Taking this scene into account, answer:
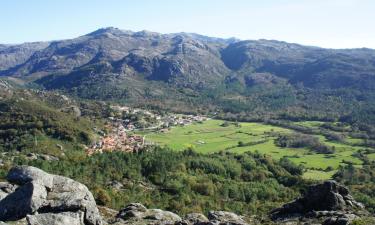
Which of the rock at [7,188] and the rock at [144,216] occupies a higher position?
the rock at [7,188]

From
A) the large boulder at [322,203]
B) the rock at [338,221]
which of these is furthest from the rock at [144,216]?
the rock at [338,221]

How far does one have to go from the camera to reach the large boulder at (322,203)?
53375 millimetres

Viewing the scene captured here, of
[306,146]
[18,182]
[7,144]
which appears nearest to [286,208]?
[18,182]

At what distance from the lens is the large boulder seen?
2101 inches

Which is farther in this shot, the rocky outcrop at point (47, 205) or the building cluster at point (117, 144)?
the building cluster at point (117, 144)

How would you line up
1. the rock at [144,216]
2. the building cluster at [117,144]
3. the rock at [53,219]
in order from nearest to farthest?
the rock at [53,219] < the rock at [144,216] < the building cluster at [117,144]

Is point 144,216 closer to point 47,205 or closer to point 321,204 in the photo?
point 47,205

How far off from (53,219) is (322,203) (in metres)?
32.9

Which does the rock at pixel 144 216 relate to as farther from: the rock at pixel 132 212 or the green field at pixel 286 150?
the green field at pixel 286 150

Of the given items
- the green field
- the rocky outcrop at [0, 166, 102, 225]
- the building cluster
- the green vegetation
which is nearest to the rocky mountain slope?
the rocky outcrop at [0, 166, 102, 225]

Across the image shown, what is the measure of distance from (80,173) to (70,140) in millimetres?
71054

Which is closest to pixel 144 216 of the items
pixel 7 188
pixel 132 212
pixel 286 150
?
pixel 132 212

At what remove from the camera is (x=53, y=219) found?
33438mm

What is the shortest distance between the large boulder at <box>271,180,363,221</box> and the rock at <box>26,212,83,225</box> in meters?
28.0
